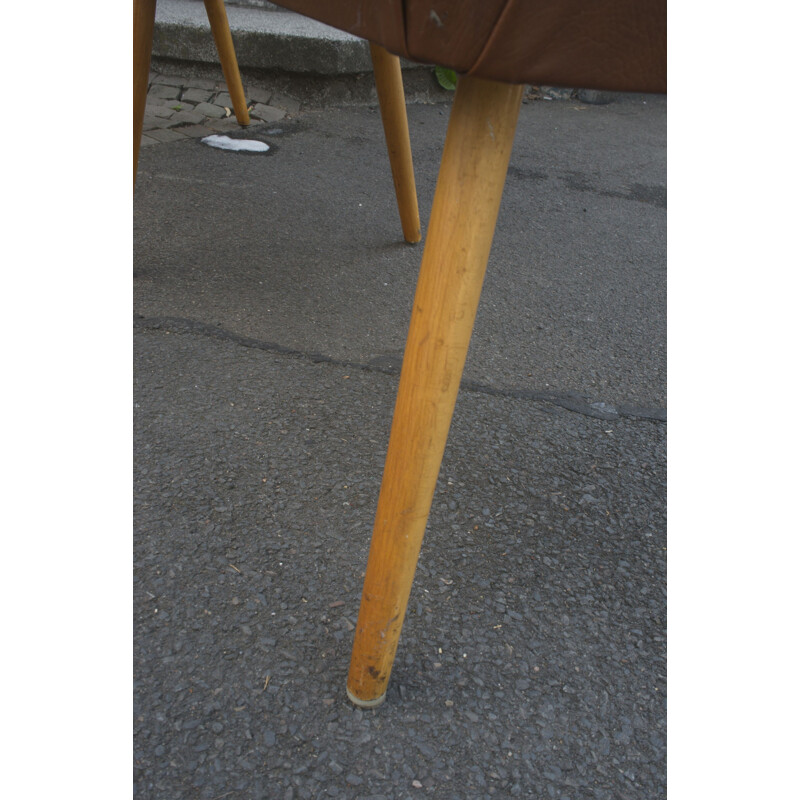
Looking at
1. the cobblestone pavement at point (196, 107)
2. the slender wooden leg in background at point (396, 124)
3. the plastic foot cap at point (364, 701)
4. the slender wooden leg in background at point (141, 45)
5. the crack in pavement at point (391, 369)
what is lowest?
the crack in pavement at point (391, 369)

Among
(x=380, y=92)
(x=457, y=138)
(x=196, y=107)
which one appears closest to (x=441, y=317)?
(x=457, y=138)

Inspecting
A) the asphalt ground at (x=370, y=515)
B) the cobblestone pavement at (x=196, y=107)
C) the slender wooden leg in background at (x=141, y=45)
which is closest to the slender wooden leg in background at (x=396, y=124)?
the asphalt ground at (x=370, y=515)

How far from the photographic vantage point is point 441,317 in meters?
0.53

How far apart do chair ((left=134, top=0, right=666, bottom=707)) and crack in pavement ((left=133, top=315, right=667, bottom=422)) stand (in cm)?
60

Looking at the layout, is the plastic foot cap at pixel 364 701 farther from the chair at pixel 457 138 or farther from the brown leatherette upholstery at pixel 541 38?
the brown leatherette upholstery at pixel 541 38

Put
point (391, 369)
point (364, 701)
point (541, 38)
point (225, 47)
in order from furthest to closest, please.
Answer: point (225, 47)
point (391, 369)
point (364, 701)
point (541, 38)

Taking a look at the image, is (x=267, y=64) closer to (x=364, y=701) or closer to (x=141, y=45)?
(x=141, y=45)

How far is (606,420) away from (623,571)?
327 millimetres

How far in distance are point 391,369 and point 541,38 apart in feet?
2.57

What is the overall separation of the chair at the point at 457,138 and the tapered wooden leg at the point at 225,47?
4.17 feet

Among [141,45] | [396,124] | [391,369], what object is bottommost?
[391,369]

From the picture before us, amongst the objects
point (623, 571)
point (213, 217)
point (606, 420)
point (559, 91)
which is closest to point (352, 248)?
point (213, 217)

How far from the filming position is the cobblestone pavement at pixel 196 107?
2170mm

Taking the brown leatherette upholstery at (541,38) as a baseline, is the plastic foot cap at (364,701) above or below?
below
